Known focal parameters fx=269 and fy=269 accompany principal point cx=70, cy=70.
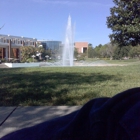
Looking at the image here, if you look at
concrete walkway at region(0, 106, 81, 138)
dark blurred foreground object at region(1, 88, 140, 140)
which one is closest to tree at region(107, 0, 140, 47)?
concrete walkway at region(0, 106, 81, 138)

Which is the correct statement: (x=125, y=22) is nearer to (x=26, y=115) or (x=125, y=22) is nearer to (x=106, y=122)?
(x=26, y=115)

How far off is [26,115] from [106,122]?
4.56m

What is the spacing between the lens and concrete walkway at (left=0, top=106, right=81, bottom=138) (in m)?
4.55

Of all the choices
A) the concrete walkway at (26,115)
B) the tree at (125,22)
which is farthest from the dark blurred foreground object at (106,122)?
the tree at (125,22)

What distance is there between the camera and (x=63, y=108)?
5664 millimetres

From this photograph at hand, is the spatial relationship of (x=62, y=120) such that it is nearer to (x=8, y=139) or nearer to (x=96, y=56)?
(x=8, y=139)

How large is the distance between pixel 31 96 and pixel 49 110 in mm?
1473

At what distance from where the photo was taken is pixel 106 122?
0.80m

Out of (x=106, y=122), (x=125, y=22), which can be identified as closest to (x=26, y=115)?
(x=106, y=122)

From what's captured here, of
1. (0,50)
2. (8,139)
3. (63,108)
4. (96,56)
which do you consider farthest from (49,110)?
(96,56)

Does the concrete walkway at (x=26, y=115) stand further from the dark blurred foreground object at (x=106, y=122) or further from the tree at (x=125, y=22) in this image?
the tree at (x=125, y=22)

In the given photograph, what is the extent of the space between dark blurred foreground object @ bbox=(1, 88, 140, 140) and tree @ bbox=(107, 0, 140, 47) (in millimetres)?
13246

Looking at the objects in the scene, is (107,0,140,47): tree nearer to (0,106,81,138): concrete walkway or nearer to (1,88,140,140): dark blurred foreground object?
(0,106,81,138): concrete walkway

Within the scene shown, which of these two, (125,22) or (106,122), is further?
(125,22)
